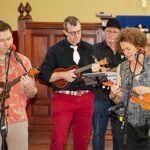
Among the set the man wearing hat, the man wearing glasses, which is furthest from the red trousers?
the man wearing hat

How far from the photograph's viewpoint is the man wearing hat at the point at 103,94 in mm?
3664

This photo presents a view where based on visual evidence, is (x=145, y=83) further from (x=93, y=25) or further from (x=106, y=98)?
(x=93, y=25)

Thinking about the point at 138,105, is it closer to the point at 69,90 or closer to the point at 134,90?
the point at 134,90

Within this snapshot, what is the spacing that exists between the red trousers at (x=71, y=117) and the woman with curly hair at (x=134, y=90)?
0.65 m

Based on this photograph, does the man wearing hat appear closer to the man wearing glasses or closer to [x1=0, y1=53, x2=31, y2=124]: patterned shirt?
the man wearing glasses

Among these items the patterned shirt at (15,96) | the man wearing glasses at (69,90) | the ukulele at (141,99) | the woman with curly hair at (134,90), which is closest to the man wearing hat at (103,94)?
the man wearing glasses at (69,90)

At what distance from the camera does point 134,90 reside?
8.87 feet

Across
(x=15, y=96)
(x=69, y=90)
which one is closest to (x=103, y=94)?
(x=69, y=90)

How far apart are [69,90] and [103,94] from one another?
1.44 ft

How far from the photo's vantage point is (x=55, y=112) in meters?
3.40

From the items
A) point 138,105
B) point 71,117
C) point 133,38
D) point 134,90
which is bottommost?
point 71,117

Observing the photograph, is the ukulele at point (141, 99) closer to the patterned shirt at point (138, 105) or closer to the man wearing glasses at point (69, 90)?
the patterned shirt at point (138, 105)

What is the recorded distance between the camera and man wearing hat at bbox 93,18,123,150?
3.66 metres

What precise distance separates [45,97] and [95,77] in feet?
6.09
